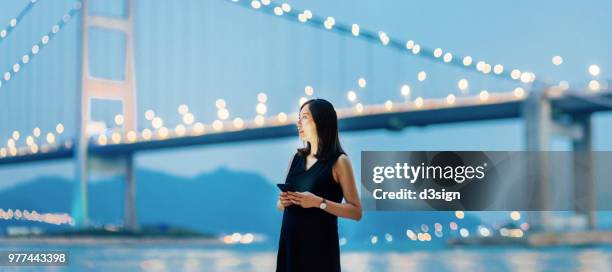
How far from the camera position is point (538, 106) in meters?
10.5

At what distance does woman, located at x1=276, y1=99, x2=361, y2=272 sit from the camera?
1658 millimetres

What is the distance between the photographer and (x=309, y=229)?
1688 millimetres

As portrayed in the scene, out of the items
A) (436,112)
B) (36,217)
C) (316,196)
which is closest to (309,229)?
(316,196)

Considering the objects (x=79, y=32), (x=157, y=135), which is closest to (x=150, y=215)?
(x=79, y=32)

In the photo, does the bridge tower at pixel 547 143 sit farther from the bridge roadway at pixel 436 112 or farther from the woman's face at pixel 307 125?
the woman's face at pixel 307 125

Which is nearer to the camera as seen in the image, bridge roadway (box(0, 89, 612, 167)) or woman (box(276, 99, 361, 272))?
woman (box(276, 99, 361, 272))

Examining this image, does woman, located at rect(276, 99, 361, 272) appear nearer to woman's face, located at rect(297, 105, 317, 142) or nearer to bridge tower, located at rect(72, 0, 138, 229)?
woman's face, located at rect(297, 105, 317, 142)

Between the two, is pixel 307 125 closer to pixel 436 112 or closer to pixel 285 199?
pixel 285 199

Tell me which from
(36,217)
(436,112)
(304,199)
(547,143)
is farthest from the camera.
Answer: (36,217)

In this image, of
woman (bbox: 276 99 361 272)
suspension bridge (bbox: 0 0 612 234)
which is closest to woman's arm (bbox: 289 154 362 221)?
woman (bbox: 276 99 361 272)

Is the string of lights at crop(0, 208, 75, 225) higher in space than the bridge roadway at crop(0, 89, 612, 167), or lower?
lower

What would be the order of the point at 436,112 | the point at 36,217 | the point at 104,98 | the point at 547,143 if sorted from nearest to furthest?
1. the point at 436,112
2. the point at 547,143
3. the point at 104,98
4. the point at 36,217

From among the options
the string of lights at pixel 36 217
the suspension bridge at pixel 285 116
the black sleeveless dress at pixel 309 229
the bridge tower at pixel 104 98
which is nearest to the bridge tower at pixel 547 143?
the suspension bridge at pixel 285 116

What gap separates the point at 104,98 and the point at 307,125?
14673mm
